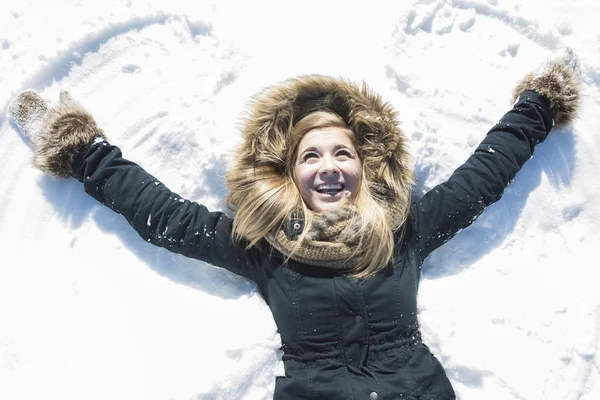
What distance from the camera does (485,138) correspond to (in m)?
2.60

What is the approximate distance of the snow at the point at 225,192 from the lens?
242 cm

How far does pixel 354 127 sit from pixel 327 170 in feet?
1.11

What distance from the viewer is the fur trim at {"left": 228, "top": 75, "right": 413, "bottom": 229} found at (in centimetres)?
243

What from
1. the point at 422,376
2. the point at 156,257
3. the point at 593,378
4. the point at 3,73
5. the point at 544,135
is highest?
the point at 544,135

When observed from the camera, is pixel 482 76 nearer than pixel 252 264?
No

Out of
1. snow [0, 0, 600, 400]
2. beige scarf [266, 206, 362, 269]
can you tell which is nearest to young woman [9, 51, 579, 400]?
beige scarf [266, 206, 362, 269]

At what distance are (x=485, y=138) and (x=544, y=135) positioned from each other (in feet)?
1.05

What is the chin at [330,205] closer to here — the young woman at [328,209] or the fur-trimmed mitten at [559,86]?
the young woman at [328,209]

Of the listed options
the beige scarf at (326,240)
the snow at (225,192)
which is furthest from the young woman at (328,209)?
the snow at (225,192)

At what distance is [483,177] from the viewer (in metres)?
2.46

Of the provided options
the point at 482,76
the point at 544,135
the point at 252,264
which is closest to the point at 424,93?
the point at 482,76

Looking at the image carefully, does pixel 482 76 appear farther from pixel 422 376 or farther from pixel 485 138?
pixel 422 376

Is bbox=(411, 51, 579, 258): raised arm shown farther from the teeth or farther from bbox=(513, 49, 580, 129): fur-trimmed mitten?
the teeth

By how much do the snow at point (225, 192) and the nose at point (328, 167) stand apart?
21.0 inches
